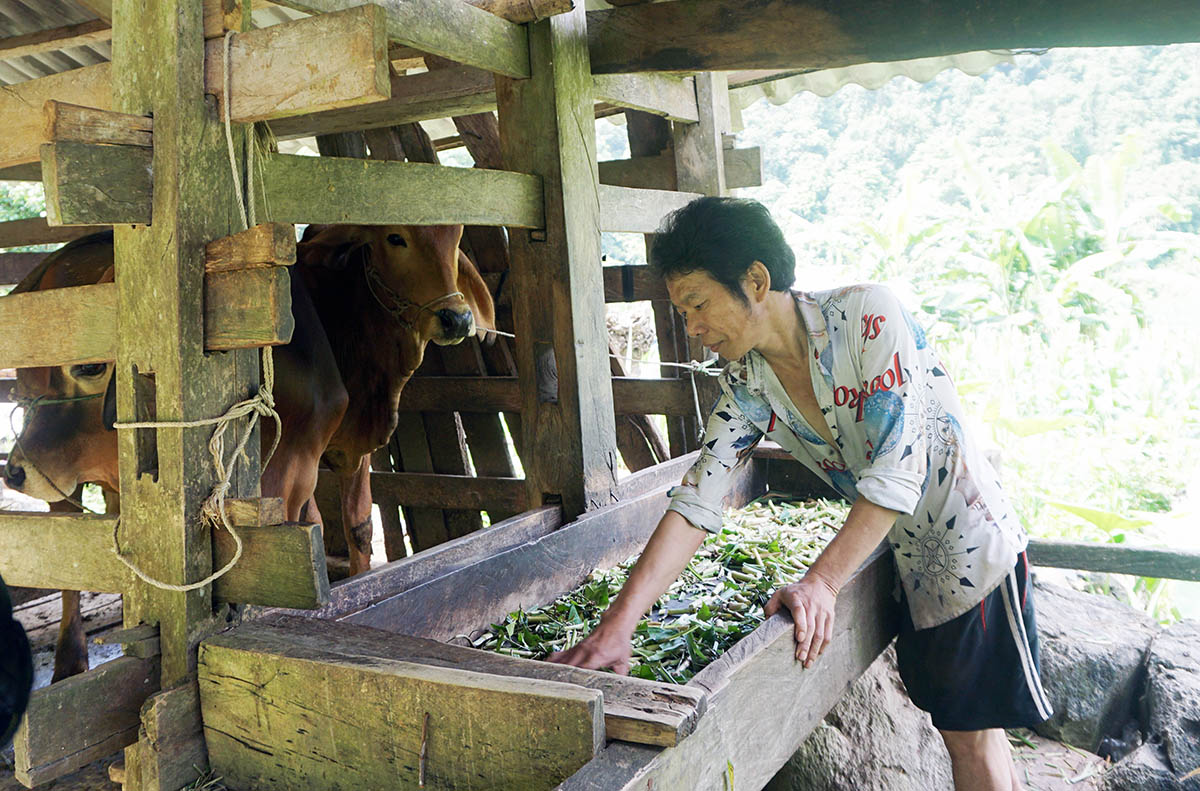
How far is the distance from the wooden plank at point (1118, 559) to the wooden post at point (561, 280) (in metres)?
1.96

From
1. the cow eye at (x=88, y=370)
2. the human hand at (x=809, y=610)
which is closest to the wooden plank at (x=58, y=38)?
the cow eye at (x=88, y=370)

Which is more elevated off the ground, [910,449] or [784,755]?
[910,449]

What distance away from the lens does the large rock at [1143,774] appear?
11.1ft

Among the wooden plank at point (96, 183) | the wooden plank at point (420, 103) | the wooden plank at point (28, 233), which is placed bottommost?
the wooden plank at point (96, 183)

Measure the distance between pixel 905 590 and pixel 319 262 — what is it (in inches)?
106

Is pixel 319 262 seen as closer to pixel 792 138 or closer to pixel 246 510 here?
pixel 246 510

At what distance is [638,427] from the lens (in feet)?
16.4

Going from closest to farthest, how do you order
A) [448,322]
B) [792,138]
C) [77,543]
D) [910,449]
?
[77,543] → [910,449] → [448,322] → [792,138]

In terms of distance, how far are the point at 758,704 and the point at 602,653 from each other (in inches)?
15.7

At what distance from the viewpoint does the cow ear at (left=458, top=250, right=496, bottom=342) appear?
412cm

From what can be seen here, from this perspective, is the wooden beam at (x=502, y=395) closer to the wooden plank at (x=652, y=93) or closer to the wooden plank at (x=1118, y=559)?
the wooden plank at (x=652, y=93)

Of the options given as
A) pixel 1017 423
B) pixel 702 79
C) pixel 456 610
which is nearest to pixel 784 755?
pixel 456 610

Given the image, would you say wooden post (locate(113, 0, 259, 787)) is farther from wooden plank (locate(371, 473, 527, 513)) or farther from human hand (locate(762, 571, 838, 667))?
wooden plank (locate(371, 473, 527, 513))

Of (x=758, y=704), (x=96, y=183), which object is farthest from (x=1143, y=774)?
(x=96, y=183)
